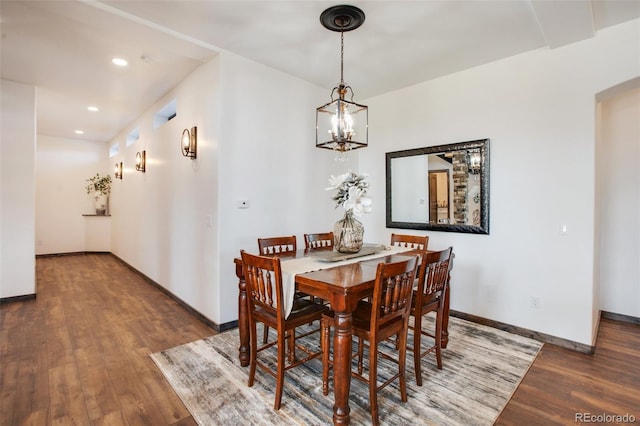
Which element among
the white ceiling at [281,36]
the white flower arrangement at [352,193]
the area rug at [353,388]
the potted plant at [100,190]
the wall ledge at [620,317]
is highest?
the white ceiling at [281,36]

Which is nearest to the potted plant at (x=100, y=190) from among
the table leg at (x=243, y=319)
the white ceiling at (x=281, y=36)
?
the white ceiling at (x=281, y=36)

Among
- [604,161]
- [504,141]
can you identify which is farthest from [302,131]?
[604,161]

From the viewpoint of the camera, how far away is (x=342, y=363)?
5.54 ft

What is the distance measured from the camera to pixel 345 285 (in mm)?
1698

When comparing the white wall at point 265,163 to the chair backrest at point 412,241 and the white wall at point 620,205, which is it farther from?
the white wall at point 620,205

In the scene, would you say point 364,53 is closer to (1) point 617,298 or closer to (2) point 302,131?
(2) point 302,131

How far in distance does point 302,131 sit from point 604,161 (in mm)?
3508

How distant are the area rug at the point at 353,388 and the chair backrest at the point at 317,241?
0.90m

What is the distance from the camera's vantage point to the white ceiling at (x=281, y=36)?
2.32 meters

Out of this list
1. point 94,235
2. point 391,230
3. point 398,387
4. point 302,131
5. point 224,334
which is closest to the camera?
point 398,387

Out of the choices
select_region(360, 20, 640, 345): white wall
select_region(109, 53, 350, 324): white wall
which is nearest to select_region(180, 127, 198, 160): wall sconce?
select_region(109, 53, 350, 324): white wall

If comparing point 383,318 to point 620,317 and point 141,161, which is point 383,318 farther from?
point 141,161

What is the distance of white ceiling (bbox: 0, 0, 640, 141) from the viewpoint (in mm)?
2320

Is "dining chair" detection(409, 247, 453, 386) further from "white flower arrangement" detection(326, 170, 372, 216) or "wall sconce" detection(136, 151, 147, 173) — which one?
"wall sconce" detection(136, 151, 147, 173)
